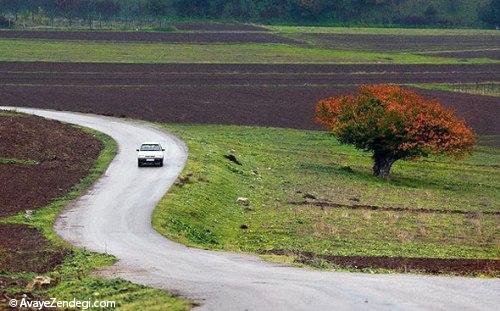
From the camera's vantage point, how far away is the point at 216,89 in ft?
373

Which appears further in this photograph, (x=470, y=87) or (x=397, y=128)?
(x=470, y=87)

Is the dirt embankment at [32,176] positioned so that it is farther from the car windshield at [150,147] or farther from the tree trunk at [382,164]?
the tree trunk at [382,164]

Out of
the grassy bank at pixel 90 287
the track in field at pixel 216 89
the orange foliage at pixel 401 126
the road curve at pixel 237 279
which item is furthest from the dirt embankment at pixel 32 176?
the track in field at pixel 216 89

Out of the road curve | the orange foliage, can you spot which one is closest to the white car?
the road curve

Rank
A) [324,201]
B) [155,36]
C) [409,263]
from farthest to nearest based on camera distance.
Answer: [155,36], [324,201], [409,263]

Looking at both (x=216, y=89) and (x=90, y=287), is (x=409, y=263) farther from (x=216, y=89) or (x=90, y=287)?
(x=216, y=89)

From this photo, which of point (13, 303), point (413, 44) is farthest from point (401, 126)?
point (413, 44)

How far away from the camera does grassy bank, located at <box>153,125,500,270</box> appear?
4284 cm

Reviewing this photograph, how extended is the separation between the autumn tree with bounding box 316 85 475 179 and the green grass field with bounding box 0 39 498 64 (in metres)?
70.7

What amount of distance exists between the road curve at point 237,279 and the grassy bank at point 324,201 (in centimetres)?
220

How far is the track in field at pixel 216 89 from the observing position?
97387mm

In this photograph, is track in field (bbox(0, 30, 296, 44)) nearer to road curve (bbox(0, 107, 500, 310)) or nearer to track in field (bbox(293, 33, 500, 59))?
track in field (bbox(293, 33, 500, 59))

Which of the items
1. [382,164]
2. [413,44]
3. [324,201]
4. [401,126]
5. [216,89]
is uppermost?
[401,126]

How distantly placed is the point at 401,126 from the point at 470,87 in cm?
5564
